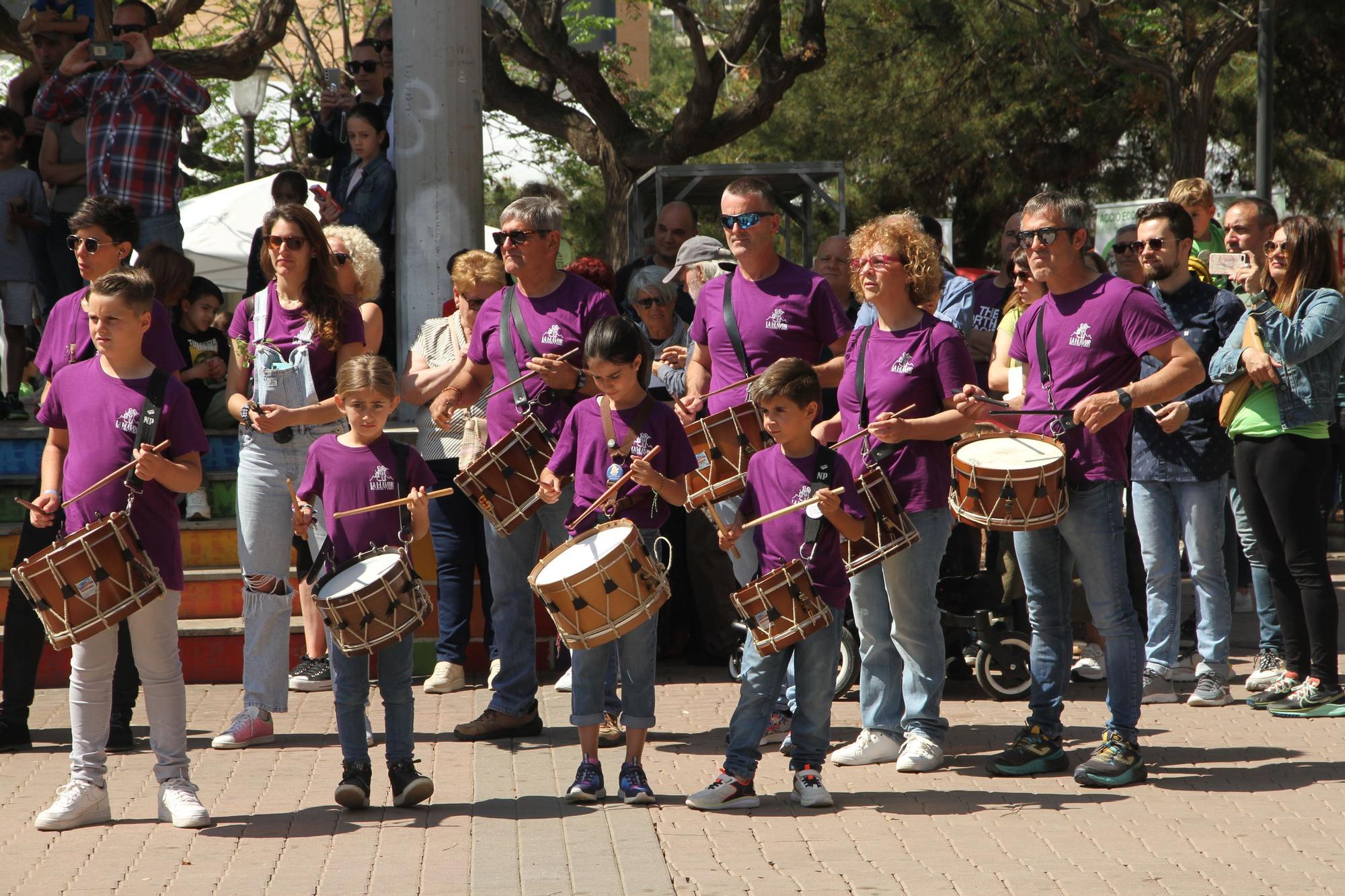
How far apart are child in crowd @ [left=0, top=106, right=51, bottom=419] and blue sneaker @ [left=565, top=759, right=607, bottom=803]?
531 cm

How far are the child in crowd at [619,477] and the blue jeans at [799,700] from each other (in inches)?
13.4

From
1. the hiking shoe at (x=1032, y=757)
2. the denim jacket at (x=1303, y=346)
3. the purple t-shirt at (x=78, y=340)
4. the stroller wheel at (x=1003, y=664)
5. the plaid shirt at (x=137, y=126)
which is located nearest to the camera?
the hiking shoe at (x=1032, y=757)

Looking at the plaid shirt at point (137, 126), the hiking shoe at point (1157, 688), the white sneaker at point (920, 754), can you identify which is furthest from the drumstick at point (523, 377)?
the plaid shirt at point (137, 126)

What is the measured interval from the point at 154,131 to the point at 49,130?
112 cm

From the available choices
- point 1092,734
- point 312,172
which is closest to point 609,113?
point 312,172

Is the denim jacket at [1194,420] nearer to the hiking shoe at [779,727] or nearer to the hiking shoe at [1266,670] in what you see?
the hiking shoe at [1266,670]

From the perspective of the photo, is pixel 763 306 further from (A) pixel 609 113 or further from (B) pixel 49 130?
(A) pixel 609 113

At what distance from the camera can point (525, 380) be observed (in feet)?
20.6

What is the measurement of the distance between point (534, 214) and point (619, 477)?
1325 millimetres

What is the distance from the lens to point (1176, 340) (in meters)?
5.64

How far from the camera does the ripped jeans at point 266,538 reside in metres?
6.52

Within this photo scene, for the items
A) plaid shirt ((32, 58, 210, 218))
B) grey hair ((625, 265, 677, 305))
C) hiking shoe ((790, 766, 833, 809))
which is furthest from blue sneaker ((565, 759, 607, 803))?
A: plaid shirt ((32, 58, 210, 218))

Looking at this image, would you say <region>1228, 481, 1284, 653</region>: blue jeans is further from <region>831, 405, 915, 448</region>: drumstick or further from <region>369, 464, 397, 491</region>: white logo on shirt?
<region>369, 464, 397, 491</region>: white logo on shirt

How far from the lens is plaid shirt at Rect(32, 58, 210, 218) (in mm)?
9141
